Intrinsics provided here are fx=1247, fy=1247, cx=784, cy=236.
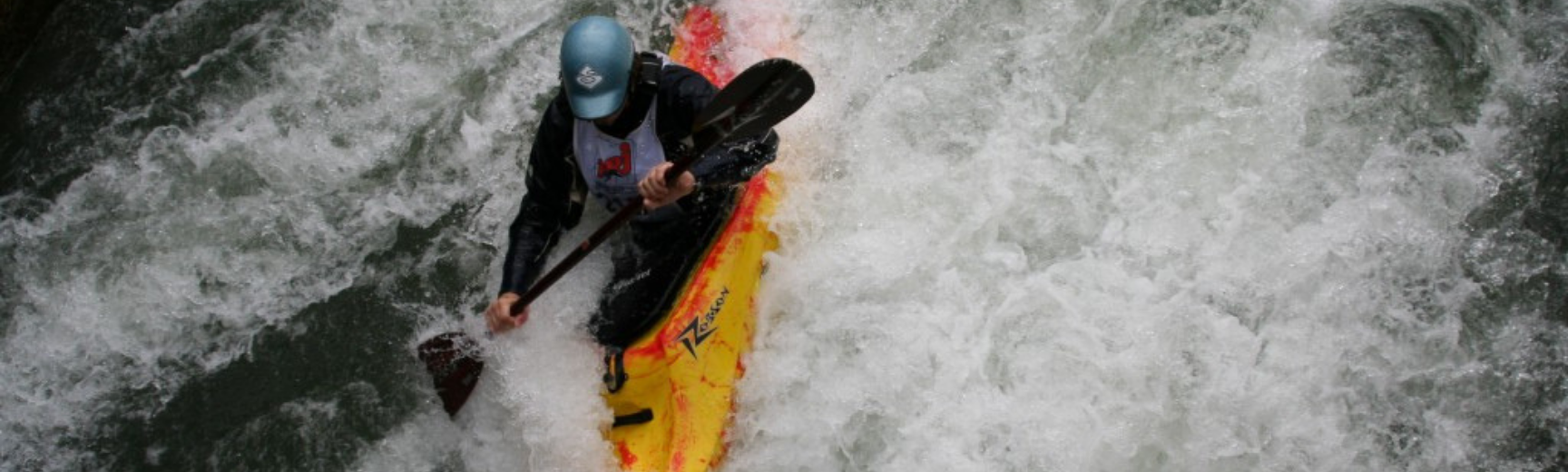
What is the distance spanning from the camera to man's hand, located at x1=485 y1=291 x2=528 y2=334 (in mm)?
4598

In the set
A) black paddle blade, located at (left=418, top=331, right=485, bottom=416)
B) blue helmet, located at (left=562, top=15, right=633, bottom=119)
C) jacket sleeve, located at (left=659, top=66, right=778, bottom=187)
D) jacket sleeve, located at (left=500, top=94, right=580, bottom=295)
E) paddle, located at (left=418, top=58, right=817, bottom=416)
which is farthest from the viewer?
black paddle blade, located at (left=418, top=331, right=485, bottom=416)

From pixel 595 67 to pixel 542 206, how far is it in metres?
0.81

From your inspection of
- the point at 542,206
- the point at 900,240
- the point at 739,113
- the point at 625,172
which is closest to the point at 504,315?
the point at 542,206

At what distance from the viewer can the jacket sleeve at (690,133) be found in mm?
4473

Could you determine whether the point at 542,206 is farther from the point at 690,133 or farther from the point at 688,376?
the point at 688,376

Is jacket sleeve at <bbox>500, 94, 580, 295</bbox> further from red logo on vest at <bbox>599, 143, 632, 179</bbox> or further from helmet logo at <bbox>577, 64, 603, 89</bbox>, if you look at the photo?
helmet logo at <bbox>577, 64, 603, 89</bbox>

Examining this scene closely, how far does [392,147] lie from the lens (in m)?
6.10

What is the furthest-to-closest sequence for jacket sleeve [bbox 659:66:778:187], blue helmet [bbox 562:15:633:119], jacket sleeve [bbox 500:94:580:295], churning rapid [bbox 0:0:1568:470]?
churning rapid [bbox 0:0:1568:470], jacket sleeve [bbox 500:94:580:295], jacket sleeve [bbox 659:66:778:187], blue helmet [bbox 562:15:633:119]

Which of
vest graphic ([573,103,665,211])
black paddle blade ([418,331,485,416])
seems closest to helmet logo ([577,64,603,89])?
vest graphic ([573,103,665,211])

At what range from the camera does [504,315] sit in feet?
15.1

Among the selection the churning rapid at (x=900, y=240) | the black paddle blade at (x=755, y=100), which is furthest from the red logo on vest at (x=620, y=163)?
the churning rapid at (x=900, y=240)

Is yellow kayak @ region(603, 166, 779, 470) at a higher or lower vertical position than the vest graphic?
lower

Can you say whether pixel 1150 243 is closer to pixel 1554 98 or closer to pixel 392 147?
pixel 1554 98

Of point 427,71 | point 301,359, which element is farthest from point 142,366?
point 427,71
